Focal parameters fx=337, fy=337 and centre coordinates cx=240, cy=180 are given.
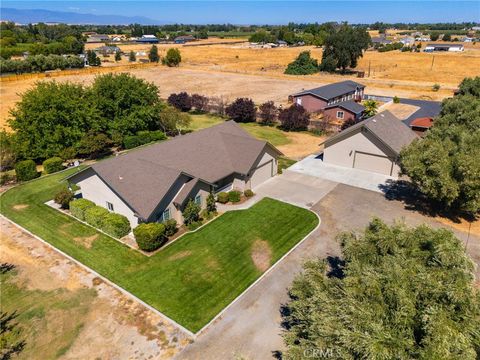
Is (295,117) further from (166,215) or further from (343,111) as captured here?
(166,215)

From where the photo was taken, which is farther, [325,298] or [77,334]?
[77,334]

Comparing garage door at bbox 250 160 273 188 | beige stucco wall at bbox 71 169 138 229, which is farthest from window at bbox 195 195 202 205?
garage door at bbox 250 160 273 188

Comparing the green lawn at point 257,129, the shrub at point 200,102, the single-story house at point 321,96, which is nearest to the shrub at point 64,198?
the green lawn at point 257,129

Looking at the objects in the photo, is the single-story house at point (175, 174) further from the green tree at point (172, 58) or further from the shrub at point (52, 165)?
the green tree at point (172, 58)

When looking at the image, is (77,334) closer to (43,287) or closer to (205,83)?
(43,287)

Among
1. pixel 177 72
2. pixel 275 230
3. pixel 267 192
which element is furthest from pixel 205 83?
pixel 275 230

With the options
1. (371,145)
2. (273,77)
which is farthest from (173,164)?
(273,77)

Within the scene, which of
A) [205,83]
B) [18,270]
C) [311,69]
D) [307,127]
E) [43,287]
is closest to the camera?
[43,287]
